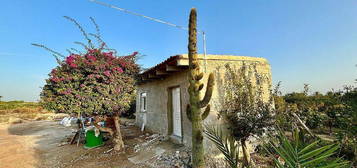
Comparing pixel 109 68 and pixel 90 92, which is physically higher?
pixel 109 68

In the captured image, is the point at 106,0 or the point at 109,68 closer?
the point at 106,0

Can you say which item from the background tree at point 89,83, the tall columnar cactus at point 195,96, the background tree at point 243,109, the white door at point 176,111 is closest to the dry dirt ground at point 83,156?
the white door at point 176,111

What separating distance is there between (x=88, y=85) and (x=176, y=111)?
12.2ft

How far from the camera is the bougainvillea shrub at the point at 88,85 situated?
5129 mm

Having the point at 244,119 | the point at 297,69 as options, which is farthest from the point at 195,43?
the point at 297,69

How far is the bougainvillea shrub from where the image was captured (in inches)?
202

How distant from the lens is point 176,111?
6.94 m

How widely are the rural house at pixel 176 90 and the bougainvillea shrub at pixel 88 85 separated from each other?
5.80 feet

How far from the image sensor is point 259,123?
15.5ft

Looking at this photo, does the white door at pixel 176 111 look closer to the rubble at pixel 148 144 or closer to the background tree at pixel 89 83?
the rubble at pixel 148 144

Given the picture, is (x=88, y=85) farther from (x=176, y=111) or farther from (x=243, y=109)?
(x=243, y=109)

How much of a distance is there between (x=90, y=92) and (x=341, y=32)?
1047 centimetres

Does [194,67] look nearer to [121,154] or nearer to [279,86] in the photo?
[279,86]

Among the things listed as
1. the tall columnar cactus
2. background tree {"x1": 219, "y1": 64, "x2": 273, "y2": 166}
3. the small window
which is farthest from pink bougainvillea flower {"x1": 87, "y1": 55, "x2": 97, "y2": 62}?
background tree {"x1": 219, "y1": 64, "x2": 273, "y2": 166}
